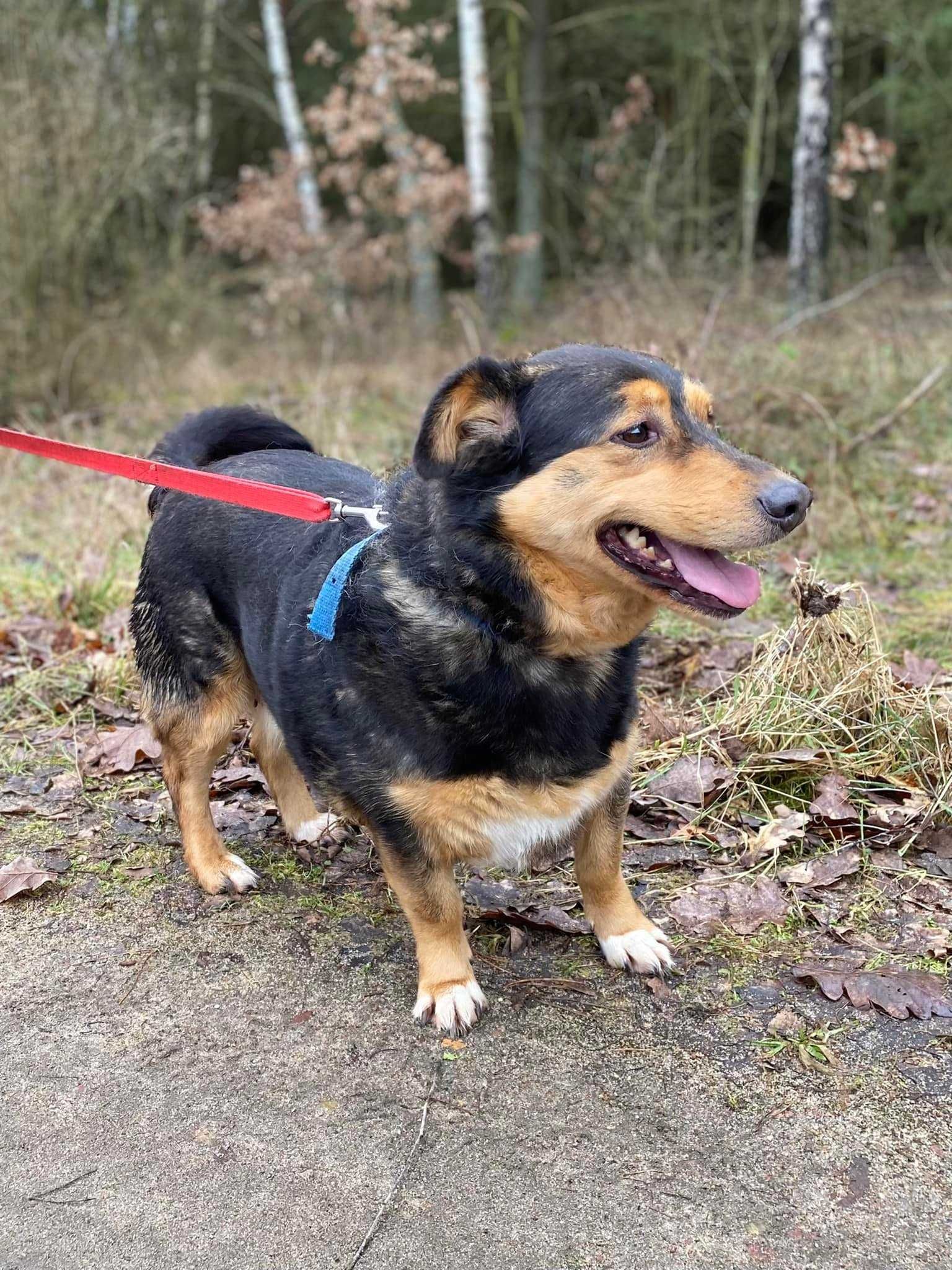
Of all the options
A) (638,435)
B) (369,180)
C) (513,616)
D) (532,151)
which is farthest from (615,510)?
(532,151)

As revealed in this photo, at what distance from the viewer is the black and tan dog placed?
2.55m

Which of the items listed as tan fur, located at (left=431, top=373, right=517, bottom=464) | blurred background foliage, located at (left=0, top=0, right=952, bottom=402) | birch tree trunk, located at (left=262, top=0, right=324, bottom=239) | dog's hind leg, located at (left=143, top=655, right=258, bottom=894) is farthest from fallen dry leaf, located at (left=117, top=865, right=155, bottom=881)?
birch tree trunk, located at (left=262, top=0, right=324, bottom=239)

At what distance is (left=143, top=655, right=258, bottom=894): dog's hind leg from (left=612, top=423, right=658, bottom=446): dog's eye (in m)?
1.66

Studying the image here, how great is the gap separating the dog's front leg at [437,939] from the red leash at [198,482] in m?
0.93

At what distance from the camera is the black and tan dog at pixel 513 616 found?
8.38 feet

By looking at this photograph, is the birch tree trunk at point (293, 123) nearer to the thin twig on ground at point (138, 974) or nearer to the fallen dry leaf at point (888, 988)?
the thin twig on ground at point (138, 974)

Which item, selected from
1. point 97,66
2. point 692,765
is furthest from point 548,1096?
point 97,66

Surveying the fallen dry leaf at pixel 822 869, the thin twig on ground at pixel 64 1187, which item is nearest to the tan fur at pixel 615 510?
the fallen dry leaf at pixel 822 869

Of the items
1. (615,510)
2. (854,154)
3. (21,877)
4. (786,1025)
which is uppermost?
(615,510)

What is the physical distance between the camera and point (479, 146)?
53.9 ft

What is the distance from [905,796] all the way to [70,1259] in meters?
2.88

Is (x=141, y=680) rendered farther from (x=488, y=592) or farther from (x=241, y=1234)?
(x=241, y=1234)

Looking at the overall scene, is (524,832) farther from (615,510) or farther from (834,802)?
(834,802)

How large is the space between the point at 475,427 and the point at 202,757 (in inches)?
65.6
